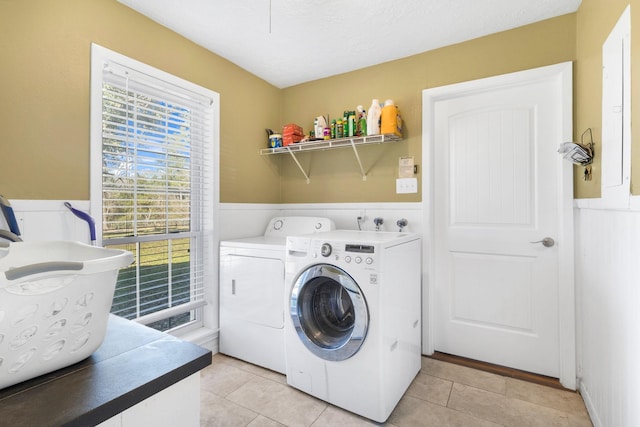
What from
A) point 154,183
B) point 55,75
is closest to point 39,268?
point 55,75

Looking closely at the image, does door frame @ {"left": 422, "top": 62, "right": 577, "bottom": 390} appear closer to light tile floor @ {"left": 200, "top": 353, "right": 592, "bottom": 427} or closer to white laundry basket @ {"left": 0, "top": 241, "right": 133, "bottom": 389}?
light tile floor @ {"left": 200, "top": 353, "right": 592, "bottom": 427}

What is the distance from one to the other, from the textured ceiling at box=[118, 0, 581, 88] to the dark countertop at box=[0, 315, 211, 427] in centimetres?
195

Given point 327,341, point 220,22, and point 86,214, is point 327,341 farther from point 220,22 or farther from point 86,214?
point 220,22

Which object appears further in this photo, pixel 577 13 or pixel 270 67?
pixel 270 67

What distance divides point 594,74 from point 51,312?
8.00 ft

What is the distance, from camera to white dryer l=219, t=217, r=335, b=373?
7.06 ft

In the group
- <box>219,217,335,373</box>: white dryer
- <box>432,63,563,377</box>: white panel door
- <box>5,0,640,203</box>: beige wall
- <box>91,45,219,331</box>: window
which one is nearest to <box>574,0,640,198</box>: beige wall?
<box>5,0,640,203</box>: beige wall

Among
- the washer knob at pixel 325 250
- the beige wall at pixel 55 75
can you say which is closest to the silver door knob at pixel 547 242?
the washer knob at pixel 325 250

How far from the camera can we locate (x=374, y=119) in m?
2.43

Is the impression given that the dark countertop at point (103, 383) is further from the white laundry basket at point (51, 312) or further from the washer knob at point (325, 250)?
the washer knob at point (325, 250)

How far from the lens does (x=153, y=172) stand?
82.8 inches

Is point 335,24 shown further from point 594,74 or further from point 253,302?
point 253,302

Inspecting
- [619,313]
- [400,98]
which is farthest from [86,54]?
[619,313]

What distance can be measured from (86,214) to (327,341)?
151cm
